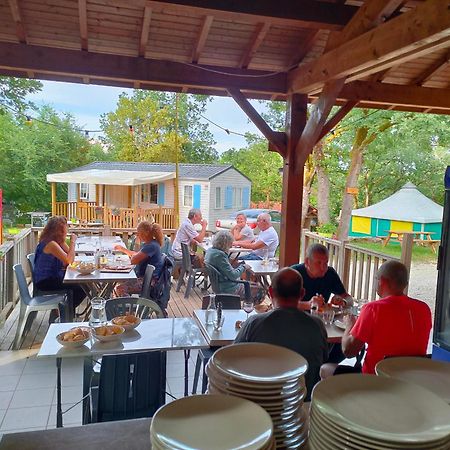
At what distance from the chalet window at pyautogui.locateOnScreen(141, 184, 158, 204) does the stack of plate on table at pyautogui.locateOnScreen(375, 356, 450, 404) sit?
67.1 ft

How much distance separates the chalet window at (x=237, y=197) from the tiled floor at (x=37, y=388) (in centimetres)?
1804

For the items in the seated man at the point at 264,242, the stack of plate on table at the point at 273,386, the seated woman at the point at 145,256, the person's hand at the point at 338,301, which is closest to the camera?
the stack of plate on table at the point at 273,386

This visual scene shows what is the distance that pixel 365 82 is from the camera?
15.5 ft

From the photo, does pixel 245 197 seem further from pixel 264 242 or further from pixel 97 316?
pixel 97 316

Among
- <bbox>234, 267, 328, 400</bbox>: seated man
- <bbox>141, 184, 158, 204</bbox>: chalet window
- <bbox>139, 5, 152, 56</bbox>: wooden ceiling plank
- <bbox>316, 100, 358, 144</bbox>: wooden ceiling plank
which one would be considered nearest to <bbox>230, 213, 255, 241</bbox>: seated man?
<bbox>316, 100, 358, 144</bbox>: wooden ceiling plank

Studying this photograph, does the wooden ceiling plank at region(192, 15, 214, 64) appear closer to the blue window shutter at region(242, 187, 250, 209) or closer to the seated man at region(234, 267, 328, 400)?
the seated man at region(234, 267, 328, 400)

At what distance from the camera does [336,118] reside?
14.8 ft

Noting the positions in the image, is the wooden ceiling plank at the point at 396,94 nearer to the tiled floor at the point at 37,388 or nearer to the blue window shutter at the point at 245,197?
the tiled floor at the point at 37,388

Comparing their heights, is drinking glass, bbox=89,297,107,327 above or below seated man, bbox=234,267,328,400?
below

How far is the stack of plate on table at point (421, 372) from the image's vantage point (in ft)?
3.84

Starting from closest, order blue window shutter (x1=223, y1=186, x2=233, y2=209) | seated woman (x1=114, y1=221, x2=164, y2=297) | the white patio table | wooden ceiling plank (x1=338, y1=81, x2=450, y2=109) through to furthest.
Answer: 1. the white patio table
2. wooden ceiling plank (x1=338, y1=81, x2=450, y2=109)
3. seated woman (x1=114, y1=221, x2=164, y2=297)
4. blue window shutter (x1=223, y1=186, x2=233, y2=209)

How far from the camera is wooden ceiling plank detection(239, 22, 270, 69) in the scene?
3.95 metres

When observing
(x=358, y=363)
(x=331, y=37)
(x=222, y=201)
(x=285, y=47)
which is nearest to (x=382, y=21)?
(x=331, y=37)

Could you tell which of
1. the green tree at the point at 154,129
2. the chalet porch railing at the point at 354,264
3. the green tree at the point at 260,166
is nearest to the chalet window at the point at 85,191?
the green tree at the point at 154,129
